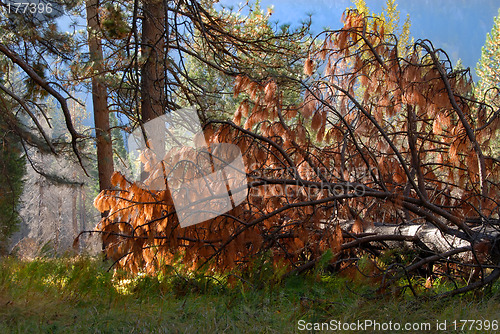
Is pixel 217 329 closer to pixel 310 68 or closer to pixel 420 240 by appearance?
pixel 420 240

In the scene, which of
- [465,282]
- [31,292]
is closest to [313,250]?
[465,282]

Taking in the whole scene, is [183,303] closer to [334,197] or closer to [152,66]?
[334,197]

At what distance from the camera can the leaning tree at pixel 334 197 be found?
3.50 m

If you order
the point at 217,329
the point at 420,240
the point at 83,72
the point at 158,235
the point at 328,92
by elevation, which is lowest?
the point at 217,329

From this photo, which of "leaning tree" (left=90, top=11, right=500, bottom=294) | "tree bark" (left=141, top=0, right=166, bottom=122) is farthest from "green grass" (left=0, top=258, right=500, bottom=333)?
"tree bark" (left=141, top=0, right=166, bottom=122)

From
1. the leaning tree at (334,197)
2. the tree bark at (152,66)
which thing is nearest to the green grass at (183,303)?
the leaning tree at (334,197)

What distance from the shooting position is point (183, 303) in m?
3.06

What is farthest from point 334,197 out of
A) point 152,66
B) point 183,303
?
point 152,66

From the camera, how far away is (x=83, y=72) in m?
5.54

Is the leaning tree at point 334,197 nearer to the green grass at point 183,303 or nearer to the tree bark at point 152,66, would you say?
the green grass at point 183,303

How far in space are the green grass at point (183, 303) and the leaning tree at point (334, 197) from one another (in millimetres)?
231

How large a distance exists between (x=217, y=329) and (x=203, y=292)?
1220 mm

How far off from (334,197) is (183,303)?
4.80ft

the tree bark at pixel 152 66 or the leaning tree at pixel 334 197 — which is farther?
the tree bark at pixel 152 66
